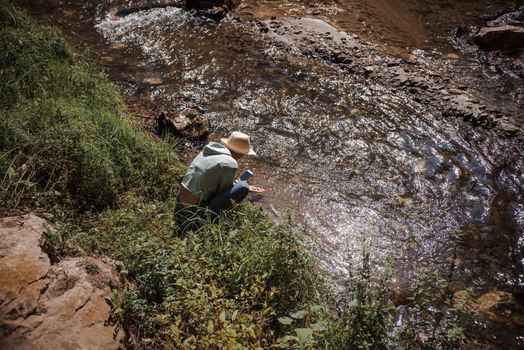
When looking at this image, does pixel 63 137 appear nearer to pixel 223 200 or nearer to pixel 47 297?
pixel 223 200

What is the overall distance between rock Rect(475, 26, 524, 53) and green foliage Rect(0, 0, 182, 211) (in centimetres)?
725

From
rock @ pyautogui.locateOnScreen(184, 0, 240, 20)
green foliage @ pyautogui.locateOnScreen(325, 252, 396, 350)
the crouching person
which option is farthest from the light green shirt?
rock @ pyautogui.locateOnScreen(184, 0, 240, 20)

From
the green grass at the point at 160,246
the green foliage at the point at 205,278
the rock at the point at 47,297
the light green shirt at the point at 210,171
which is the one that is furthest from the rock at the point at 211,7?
the rock at the point at 47,297

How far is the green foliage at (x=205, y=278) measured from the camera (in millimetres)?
2891

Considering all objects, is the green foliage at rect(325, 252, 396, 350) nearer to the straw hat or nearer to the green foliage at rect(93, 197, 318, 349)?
the green foliage at rect(93, 197, 318, 349)

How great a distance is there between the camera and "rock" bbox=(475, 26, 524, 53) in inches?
338

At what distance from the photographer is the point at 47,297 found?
9.14 ft

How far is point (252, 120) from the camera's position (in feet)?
21.4

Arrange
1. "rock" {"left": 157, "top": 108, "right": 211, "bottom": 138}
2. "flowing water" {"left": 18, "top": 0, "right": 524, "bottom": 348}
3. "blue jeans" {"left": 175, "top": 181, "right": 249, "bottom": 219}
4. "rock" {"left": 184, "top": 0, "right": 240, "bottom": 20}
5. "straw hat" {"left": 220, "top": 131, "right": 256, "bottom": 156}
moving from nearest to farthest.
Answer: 1. "blue jeans" {"left": 175, "top": 181, "right": 249, "bottom": 219}
2. "straw hat" {"left": 220, "top": 131, "right": 256, "bottom": 156}
3. "flowing water" {"left": 18, "top": 0, "right": 524, "bottom": 348}
4. "rock" {"left": 157, "top": 108, "right": 211, "bottom": 138}
5. "rock" {"left": 184, "top": 0, "right": 240, "bottom": 20}

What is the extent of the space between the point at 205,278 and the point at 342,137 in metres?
3.73

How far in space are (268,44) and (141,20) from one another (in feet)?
9.79

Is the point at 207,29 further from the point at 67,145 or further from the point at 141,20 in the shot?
the point at 67,145

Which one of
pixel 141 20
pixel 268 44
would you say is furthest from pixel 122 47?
pixel 268 44

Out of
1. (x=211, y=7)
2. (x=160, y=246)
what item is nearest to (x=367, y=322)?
(x=160, y=246)
